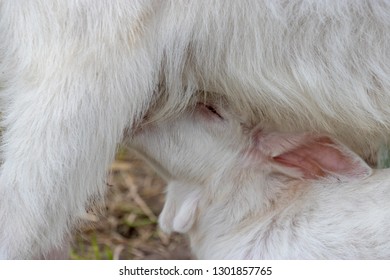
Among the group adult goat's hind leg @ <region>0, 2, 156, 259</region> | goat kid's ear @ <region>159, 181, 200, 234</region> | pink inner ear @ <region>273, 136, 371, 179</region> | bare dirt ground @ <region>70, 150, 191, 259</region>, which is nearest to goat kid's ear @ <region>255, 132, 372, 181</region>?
pink inner ear @ <region>273, 136, 371, 179</region>

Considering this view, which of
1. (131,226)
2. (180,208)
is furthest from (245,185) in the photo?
(131,226)

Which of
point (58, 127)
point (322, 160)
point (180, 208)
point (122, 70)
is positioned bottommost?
point (180, 208)

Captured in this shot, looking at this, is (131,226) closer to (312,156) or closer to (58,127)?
(312,156)

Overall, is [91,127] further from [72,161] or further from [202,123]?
[202,123]

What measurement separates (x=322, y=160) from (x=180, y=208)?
18.3 inches

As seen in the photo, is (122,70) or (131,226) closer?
(122,70)

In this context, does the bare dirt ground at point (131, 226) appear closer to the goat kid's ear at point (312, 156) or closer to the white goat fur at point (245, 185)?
the white goat fur at point (245, 185)

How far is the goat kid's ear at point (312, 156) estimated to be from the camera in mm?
3035

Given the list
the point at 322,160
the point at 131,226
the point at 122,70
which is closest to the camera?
the point at 122,70

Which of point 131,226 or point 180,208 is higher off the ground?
point 180,208

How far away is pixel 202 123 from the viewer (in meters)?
3.12

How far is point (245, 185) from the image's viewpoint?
311 centimetres

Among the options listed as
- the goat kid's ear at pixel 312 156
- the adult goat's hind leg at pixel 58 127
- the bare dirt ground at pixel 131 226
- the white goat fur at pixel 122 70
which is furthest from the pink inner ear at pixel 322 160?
the bare dirt ground at pixel 131 226

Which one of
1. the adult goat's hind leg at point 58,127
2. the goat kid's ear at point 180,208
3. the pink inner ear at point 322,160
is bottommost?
the goat kid's ear at point 180,208
